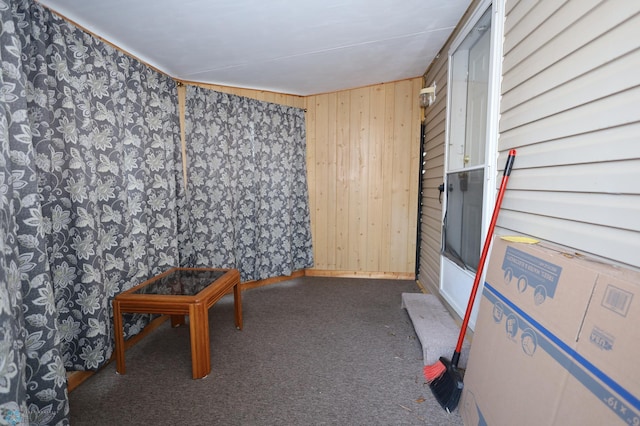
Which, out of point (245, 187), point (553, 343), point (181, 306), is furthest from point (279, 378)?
point (245, 187)

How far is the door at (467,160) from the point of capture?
184 centimetres

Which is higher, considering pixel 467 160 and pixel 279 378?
pixel 467 160

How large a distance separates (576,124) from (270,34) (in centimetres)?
195

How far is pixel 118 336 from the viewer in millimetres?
1866

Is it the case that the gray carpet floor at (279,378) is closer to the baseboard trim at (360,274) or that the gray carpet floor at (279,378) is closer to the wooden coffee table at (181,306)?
the wooden coffee table at (181,306)

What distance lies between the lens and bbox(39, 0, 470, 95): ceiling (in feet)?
5.90

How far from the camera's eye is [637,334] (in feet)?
2.39

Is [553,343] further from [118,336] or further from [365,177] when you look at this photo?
[365,177]

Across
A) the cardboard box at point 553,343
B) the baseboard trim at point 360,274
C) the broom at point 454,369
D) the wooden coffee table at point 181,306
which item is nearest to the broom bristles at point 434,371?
the broom at point 454,369

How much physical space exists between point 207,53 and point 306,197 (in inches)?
74.7

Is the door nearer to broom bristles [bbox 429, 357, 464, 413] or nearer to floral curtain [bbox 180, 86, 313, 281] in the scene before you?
broom bristles [bbox 429, 357, 464, 413]

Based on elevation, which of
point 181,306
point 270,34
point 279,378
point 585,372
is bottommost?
point 279,378

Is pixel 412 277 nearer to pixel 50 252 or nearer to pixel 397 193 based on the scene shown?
pixel 397 193

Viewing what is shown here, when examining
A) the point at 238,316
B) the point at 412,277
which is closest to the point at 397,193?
the point at 412,277
